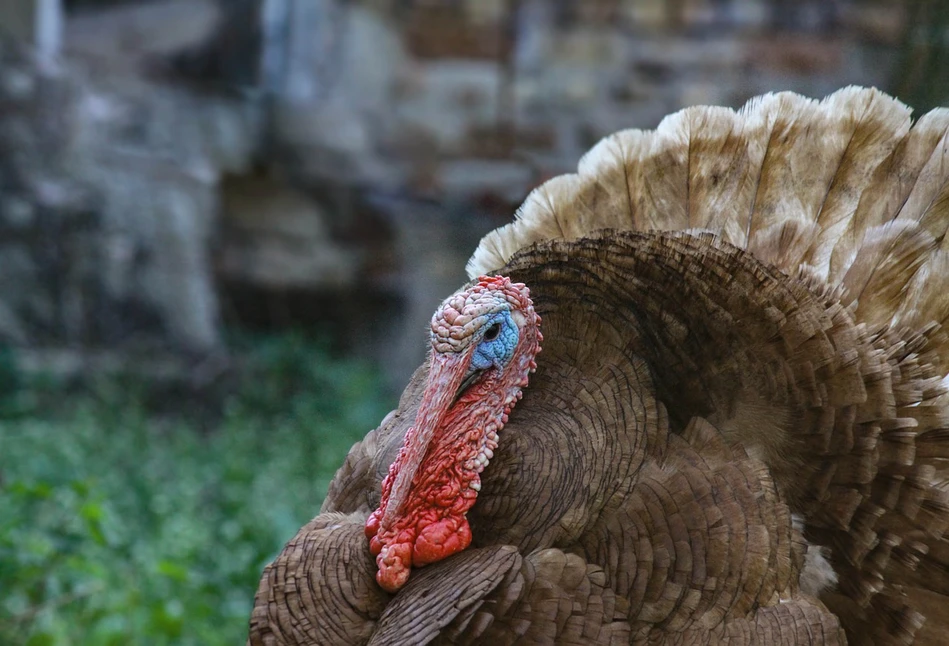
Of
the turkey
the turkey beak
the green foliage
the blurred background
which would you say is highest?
the blurred background

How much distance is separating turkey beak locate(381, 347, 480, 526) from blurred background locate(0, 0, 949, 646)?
244cm

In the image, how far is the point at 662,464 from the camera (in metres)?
2.51

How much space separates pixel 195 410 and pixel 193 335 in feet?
1.68

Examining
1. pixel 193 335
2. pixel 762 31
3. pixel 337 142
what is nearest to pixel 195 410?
pixel 193 335

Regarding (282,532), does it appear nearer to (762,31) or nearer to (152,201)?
(152,201)

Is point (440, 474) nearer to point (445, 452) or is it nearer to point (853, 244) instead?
point (445, 452)

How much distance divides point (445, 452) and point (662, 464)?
1.59 feet

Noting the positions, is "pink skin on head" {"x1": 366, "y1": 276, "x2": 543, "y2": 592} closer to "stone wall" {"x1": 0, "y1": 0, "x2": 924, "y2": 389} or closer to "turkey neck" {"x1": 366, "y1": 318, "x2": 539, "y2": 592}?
"turkey neck" {"x1": 366, "y1": 318, "x2": 539, "y2": 592}

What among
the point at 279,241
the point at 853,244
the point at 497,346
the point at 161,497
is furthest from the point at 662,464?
the point at 279,241

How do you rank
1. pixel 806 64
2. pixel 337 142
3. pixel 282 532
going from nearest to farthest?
pixel 282 532
pixel 806 64
pixel 337 142

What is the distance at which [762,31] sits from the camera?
594cm

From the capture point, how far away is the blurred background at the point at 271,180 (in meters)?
5.67

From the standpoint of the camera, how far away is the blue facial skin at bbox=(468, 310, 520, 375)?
2514mm

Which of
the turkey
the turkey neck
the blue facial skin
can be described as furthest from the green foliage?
the blue facial skin
